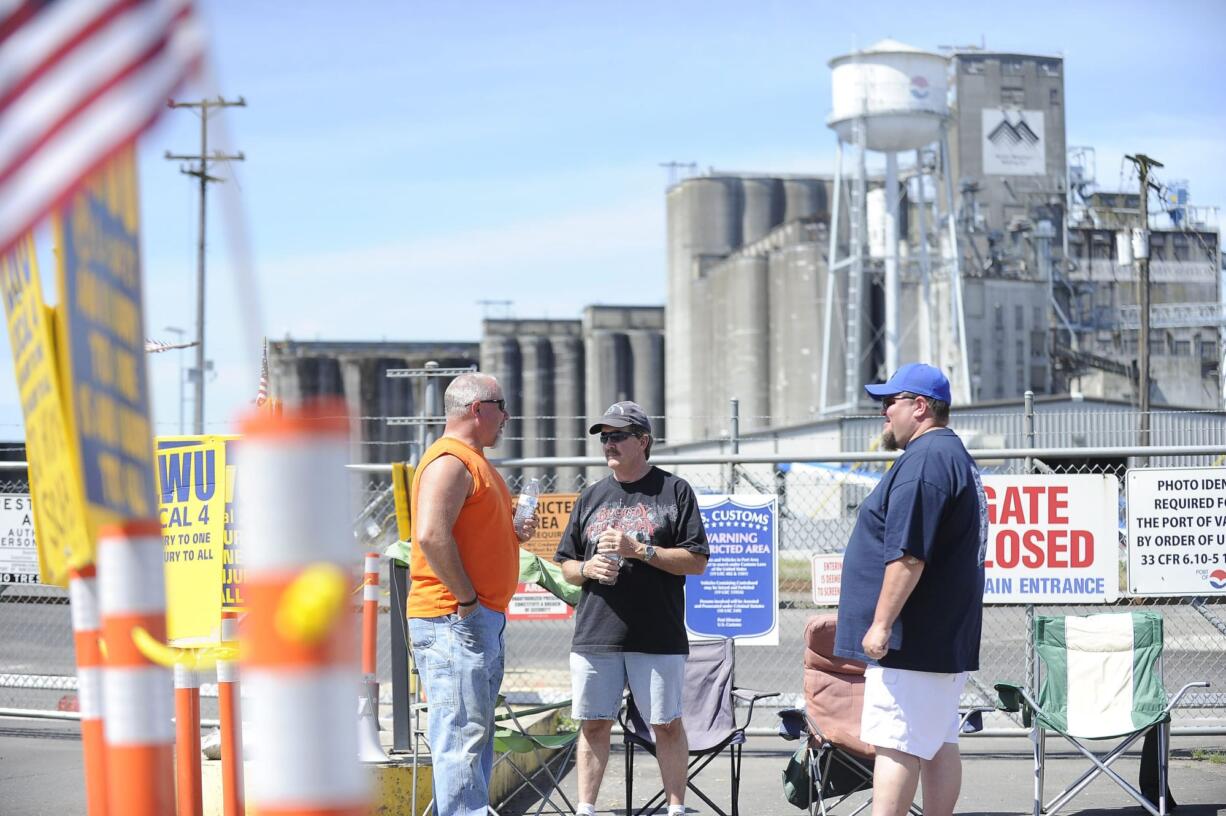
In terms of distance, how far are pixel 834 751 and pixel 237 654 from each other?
273cm

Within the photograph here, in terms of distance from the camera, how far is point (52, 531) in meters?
2.48

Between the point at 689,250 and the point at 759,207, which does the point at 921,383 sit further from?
the point at 759,207

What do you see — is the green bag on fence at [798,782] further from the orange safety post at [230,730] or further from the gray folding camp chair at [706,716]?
the orange safety post at [230,730]

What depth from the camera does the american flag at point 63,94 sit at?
56.1 inches

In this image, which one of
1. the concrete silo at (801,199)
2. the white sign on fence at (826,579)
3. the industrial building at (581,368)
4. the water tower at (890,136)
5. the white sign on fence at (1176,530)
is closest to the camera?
the white sign on fence at (1176,530)

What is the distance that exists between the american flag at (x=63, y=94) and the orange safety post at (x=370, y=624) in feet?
19.6

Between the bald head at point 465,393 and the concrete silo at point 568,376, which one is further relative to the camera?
the concrete silo at point 568,376

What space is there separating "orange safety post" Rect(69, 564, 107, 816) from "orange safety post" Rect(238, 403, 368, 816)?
1.02 meters

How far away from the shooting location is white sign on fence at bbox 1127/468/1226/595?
801 centimetres

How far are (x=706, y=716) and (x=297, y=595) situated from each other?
5.42m

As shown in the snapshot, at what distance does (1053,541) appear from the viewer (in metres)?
8.06

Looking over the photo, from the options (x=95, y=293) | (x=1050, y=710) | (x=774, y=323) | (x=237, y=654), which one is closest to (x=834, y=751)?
(x=1050, y=710)

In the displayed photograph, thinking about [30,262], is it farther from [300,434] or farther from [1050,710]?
[1050,710]

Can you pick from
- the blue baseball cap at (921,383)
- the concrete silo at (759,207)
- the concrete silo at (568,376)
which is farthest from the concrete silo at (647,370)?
the blue baseball cap at (921,383)
